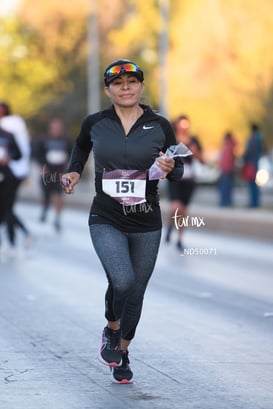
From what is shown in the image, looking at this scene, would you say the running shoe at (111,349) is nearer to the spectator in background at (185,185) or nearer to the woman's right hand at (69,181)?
the woman's right hand at (69,181)

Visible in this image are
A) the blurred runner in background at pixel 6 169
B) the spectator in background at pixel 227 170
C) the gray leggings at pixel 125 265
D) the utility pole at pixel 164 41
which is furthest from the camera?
the utility pole at pixel 164 41

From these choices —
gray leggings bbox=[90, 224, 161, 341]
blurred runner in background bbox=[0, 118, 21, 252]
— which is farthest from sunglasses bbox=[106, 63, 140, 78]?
blurred runner in background bbox=[0, 118, 21, 252]

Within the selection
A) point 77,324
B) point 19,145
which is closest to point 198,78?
point 19,145

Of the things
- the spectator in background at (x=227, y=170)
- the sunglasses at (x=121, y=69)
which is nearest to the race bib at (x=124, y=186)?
the sunglasses at (x=121, y=69)

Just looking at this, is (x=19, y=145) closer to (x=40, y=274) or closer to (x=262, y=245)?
(x=40, y=274)

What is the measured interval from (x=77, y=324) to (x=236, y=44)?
35.3 metres

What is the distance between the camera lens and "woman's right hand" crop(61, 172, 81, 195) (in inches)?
307

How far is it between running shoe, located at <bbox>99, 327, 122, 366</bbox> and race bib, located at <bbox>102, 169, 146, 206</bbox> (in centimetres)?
78

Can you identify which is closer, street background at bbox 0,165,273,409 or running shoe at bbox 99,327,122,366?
street background at bbox 0,165,273,409

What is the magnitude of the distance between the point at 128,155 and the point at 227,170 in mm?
21241

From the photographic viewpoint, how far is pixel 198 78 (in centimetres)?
4878

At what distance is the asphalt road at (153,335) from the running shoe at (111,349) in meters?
0.14

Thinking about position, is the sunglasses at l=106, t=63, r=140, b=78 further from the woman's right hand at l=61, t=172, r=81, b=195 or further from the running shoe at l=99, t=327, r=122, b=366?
the running shoe at l=99, t=327, r=122, b=366

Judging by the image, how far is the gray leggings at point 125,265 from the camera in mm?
7527
